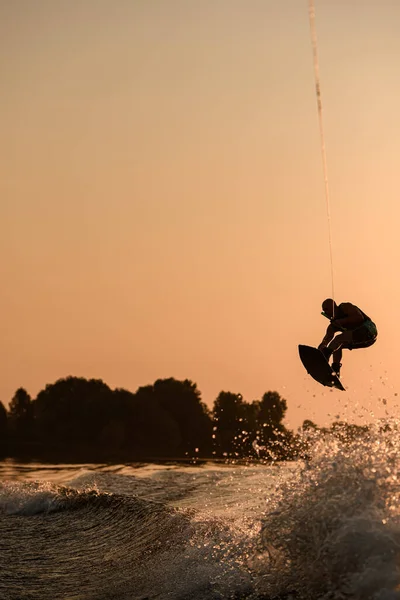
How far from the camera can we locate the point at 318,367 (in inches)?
734

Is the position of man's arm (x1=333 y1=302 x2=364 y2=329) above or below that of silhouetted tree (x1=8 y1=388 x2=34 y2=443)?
below

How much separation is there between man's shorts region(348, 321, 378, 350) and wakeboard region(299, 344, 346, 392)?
2.48ft

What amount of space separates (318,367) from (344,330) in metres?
1.09

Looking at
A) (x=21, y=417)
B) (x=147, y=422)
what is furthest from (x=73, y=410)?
(x=147, y=422)

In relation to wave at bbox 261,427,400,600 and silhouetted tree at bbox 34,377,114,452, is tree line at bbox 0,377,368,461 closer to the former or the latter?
silhouetted tree at bbox 34,377,114,452

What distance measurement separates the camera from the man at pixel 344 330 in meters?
18.2

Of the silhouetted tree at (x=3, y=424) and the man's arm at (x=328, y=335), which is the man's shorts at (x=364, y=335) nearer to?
the man's arm at (x=328, y=335)

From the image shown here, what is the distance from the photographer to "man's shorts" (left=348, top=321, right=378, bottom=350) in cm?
1838

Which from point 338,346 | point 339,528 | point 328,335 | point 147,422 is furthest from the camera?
point 147,422

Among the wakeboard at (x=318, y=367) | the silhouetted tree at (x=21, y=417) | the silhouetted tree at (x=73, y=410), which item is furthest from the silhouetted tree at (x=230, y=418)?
the wakeboard at (x=318, y=367)

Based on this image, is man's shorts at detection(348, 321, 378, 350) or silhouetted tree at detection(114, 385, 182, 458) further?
silhouetted tree at detection(114, 385, 182, 458)

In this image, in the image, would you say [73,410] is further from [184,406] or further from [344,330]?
[344,330]

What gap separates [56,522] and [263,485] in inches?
260

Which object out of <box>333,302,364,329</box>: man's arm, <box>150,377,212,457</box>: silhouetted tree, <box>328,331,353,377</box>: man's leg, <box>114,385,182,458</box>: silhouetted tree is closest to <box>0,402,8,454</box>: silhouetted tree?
<box>114,385,182,458</box>: silhouetted tree
